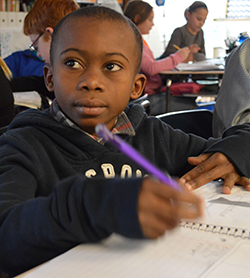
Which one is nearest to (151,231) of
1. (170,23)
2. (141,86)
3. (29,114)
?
(29,114)

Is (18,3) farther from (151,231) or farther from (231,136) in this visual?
(151,231)

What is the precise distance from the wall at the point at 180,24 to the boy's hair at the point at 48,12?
490 cm

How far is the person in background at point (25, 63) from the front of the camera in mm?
2879

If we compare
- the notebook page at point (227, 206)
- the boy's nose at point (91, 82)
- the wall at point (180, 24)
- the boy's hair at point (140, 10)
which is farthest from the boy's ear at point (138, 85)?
the wall at point (180, 24)

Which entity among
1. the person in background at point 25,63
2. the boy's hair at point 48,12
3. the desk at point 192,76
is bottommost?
the desk at point 192,76

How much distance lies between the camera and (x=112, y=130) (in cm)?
88

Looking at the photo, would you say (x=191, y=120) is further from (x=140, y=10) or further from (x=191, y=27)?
(x=191, y=27)

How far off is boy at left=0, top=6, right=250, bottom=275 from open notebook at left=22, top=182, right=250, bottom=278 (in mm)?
29

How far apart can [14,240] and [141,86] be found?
0.62m

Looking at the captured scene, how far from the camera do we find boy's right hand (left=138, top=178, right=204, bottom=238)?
0.41m

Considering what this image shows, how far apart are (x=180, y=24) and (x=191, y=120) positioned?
6.31 meters

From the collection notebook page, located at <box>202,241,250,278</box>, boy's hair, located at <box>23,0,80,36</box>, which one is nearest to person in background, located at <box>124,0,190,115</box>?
boy's hair, located at <box>23,0,80,36</box>

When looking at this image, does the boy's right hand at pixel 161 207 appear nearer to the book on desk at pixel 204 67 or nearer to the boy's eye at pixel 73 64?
the boy's eye at pixel 73 64

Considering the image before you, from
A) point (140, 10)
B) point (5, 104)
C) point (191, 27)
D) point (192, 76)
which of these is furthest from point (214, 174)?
point (191, 27)
